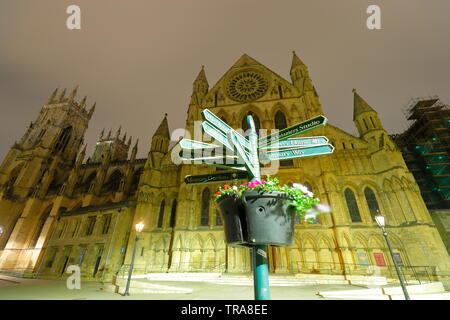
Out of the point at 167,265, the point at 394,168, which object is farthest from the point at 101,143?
the point at 394,168

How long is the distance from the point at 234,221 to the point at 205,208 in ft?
55.3

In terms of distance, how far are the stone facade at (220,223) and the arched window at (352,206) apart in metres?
0.07

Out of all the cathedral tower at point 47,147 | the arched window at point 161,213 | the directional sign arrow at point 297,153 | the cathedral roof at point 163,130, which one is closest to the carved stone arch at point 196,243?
the arched window at point 161,213

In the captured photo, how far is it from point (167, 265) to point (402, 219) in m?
18.4

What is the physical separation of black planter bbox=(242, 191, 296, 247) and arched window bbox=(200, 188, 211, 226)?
651 inches

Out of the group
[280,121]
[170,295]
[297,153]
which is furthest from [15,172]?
[297,153]

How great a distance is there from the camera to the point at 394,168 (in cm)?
1617

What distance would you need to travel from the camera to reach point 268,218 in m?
2.13

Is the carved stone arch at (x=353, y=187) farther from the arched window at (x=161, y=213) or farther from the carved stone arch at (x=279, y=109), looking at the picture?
the arched window at (x=161, y=213)

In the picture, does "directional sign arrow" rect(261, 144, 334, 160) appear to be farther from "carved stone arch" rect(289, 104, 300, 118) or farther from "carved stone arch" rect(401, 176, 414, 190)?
"carved stone arch" rect(289, 104, 300, 118)

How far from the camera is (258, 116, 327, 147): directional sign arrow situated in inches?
116

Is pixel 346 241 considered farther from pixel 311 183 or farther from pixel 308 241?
pixel 311 183
